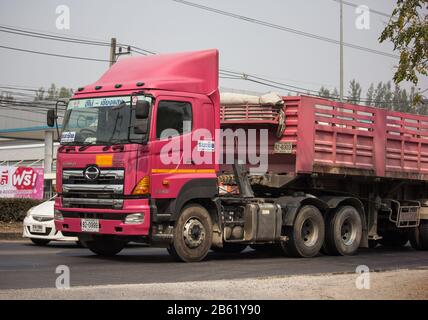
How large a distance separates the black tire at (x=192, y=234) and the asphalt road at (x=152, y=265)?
0.23 meters

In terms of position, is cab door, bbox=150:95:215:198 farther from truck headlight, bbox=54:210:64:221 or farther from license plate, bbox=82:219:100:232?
truck headlight, bbox=54:210:64:221

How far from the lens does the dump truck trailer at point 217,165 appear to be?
1295 centimetres

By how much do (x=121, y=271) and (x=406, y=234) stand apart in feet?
32.0

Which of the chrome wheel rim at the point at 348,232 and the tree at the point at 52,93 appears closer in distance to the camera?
the chrome wheel rim at the point at 348,232

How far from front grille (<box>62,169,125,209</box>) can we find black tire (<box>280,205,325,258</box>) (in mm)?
4170

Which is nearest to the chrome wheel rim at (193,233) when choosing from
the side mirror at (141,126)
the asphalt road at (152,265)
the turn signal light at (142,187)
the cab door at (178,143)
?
the asphalt road at (152,265)

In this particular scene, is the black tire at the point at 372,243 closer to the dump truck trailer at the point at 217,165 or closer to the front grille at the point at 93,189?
the dump truck trailer at the point at 217,165

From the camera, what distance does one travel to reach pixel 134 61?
47.6ft

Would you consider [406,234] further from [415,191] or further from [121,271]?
[121,271]

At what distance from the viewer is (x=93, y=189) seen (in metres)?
13.1

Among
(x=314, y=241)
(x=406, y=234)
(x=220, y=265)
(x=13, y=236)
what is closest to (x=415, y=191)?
(x=406, y=234)

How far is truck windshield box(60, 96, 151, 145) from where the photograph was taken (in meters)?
12.9

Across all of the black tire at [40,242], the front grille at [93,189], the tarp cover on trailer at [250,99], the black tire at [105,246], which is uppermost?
the tarp cover on trailer at [250,99]

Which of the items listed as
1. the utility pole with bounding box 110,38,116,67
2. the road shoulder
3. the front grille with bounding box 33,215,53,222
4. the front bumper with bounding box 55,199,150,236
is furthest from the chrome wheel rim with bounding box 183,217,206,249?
the utility pole with bounding box 110,38,116,67
